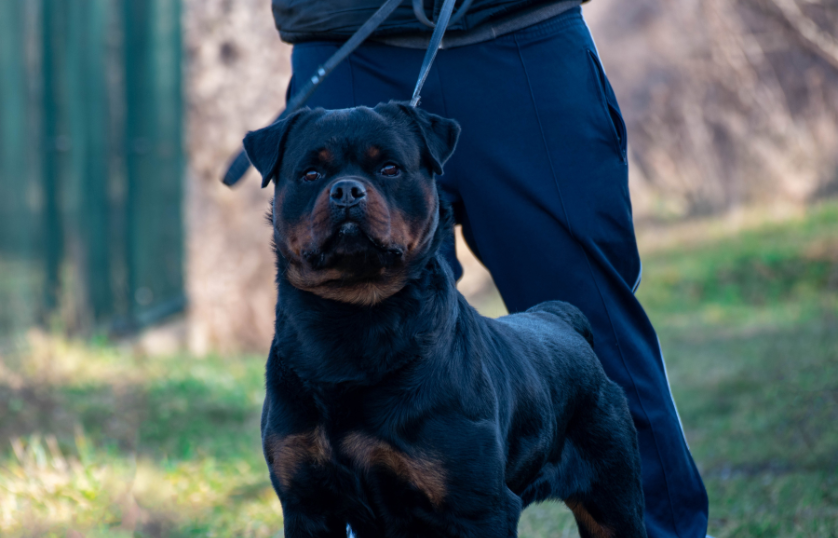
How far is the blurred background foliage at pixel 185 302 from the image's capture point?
4020 mm

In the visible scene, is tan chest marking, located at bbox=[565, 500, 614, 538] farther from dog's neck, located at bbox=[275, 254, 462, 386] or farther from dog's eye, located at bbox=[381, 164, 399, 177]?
dog's eye, located at bbox=[381, 164, 399, 177]

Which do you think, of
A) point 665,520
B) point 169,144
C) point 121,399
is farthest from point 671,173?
point 665,520

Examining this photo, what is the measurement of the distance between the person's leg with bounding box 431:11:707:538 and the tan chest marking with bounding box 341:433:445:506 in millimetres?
1040

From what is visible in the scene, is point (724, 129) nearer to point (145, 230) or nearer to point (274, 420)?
point (145, 230)

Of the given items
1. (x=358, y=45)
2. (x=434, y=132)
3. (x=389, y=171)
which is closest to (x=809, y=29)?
(x=358, y=45)

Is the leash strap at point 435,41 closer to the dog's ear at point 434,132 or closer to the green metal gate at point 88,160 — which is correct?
the dog's ear at point 434,132

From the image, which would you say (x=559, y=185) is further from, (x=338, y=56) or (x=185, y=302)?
(x=185, y=302)

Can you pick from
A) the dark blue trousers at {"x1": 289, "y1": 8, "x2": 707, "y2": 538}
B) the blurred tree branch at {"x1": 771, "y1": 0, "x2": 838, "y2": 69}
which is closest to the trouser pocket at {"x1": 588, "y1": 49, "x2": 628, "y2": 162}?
the dark blue trousers at {"x1": 289, "y1": 8, "x2": 707, "y2": 538}

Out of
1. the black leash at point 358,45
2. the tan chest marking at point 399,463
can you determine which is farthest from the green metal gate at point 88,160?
the tan chest marking at point 399,463

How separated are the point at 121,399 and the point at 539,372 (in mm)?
3753

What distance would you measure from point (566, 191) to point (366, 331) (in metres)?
0.95

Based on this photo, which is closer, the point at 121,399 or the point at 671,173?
the point at 121,399

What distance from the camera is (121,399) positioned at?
5.57m

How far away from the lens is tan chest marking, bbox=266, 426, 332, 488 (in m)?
2.24
